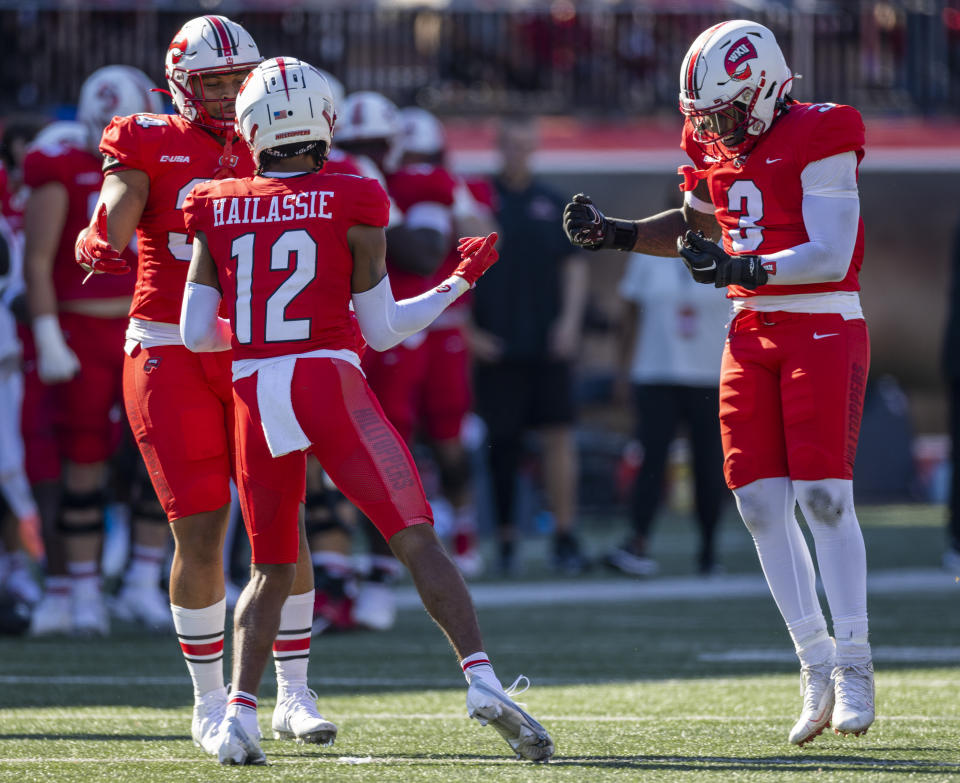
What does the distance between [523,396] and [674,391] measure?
918 mm

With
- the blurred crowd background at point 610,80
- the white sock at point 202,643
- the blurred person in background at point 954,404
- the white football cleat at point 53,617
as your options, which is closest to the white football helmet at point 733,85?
the white sock at point 202,643

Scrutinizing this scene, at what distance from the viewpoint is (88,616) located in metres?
6.61

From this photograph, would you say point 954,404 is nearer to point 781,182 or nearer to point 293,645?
point 781,182

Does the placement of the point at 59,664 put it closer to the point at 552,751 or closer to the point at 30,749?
the point at 30,749

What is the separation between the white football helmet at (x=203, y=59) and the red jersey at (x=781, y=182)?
127cm

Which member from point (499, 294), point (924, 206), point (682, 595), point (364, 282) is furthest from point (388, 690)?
point (924, 206)

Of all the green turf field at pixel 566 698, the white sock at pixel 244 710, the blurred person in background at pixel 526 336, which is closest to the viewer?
the green turf field at pixel 566 698

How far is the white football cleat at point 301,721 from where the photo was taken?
4191 mm

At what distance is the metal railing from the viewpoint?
17.1 metres

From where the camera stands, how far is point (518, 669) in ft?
18.6

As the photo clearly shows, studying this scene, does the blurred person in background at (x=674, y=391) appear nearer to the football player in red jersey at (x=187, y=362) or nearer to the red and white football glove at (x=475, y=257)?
the football player in red jersey at (x=187, y=362)

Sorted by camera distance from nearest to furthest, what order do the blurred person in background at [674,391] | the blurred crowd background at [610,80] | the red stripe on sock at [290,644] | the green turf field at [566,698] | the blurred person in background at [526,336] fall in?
the green turf field at [566,698] < the red stripe on sock at [290,644] < the blurred person in background at [674,391] < the blurred person in background at [526,336] < the blurred crowd background at [610,80]

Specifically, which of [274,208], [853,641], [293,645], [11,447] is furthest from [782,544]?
[11,447]

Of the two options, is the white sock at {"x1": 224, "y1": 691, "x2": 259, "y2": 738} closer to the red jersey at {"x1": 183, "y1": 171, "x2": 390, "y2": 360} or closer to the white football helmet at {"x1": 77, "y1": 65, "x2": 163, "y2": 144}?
the red jersey at {"x1": 183, "y1": 171, "x2": 390, "y2": 360}
